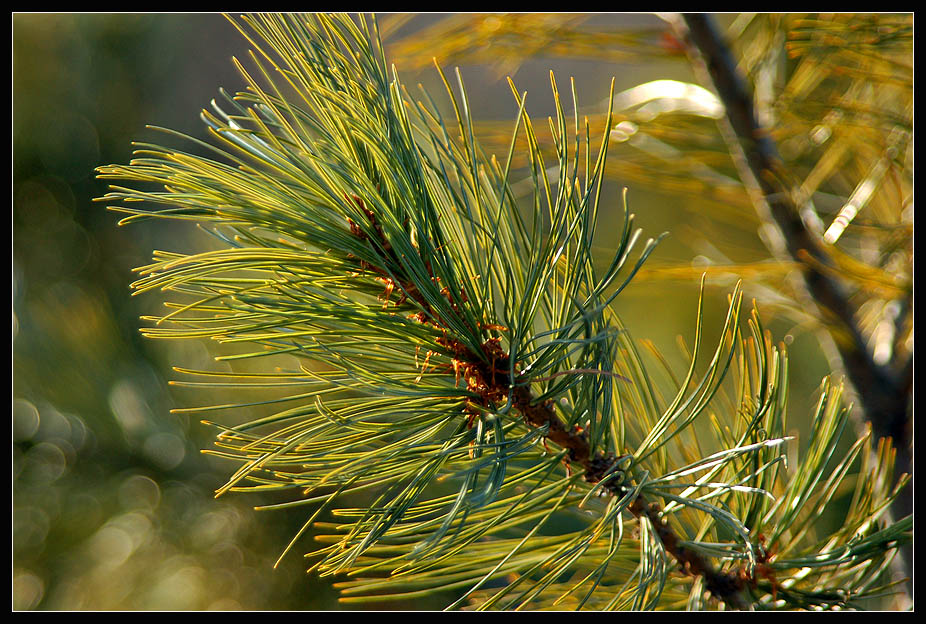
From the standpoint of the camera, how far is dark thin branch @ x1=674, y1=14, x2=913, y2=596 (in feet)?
1.15

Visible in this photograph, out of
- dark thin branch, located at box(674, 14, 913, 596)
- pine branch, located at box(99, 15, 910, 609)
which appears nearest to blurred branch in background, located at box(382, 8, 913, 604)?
dark thin branch, located at box(674, 14, 913, 596)

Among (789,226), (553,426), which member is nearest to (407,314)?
(553,426)

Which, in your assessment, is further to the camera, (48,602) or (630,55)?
(48,602)

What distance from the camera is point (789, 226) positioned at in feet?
1.23

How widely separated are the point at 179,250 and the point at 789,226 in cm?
46

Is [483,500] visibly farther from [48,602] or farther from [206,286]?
[48,602]

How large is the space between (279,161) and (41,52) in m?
0.59

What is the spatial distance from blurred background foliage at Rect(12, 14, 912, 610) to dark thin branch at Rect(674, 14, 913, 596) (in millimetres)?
17

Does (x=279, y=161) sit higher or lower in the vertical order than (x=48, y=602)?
higher

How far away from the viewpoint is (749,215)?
482 millimetres

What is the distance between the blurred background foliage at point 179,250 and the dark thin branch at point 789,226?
0.02 meters

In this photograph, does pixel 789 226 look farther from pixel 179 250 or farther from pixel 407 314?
pixel 179 250

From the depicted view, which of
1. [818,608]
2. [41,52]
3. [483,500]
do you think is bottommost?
[818,608]
